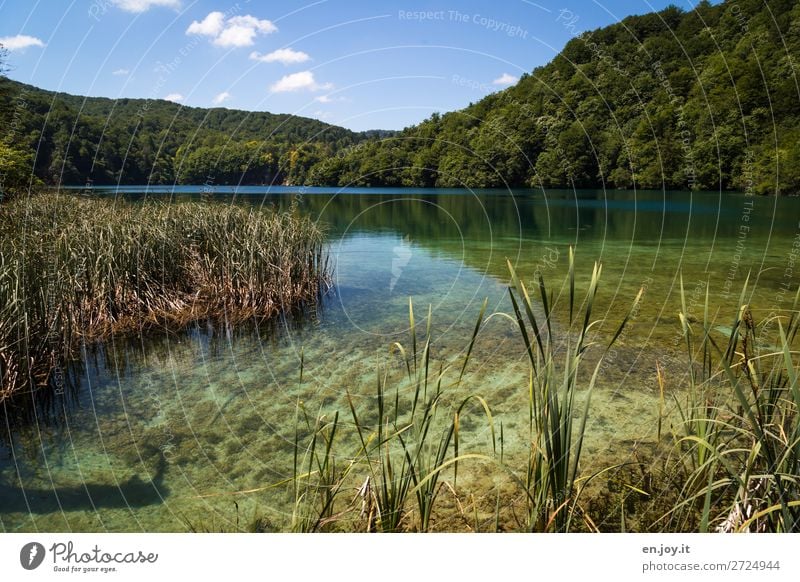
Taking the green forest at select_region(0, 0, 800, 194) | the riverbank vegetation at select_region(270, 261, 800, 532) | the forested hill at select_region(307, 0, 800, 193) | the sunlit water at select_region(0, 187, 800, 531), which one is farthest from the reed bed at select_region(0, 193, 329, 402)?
the forested hill at select_region(307, 0, 800, 193)

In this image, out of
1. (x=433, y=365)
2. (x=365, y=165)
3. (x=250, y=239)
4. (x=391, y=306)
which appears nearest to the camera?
(x=433, y=365)

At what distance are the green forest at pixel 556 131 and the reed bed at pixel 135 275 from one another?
126 centimetres

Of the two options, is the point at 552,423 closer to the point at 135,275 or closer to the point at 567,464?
the point at 567,464

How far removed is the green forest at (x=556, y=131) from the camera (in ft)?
32.2

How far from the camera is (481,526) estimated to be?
9.38 feet

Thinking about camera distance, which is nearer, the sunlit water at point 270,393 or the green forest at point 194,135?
the sunlit water at point 270,393

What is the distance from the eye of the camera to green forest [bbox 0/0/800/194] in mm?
9828

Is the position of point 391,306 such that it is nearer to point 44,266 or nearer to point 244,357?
point 244,357

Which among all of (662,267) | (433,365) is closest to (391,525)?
(433,365)

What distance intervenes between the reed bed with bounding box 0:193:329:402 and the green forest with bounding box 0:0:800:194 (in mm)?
1264

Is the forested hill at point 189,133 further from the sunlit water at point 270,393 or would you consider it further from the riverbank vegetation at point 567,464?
the riverbank vegetation at point 567,464

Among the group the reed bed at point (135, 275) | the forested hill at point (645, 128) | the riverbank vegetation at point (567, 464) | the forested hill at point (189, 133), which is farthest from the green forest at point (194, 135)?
the riverbank vegetation at point (567, 464)

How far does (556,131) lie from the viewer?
28.5 m
